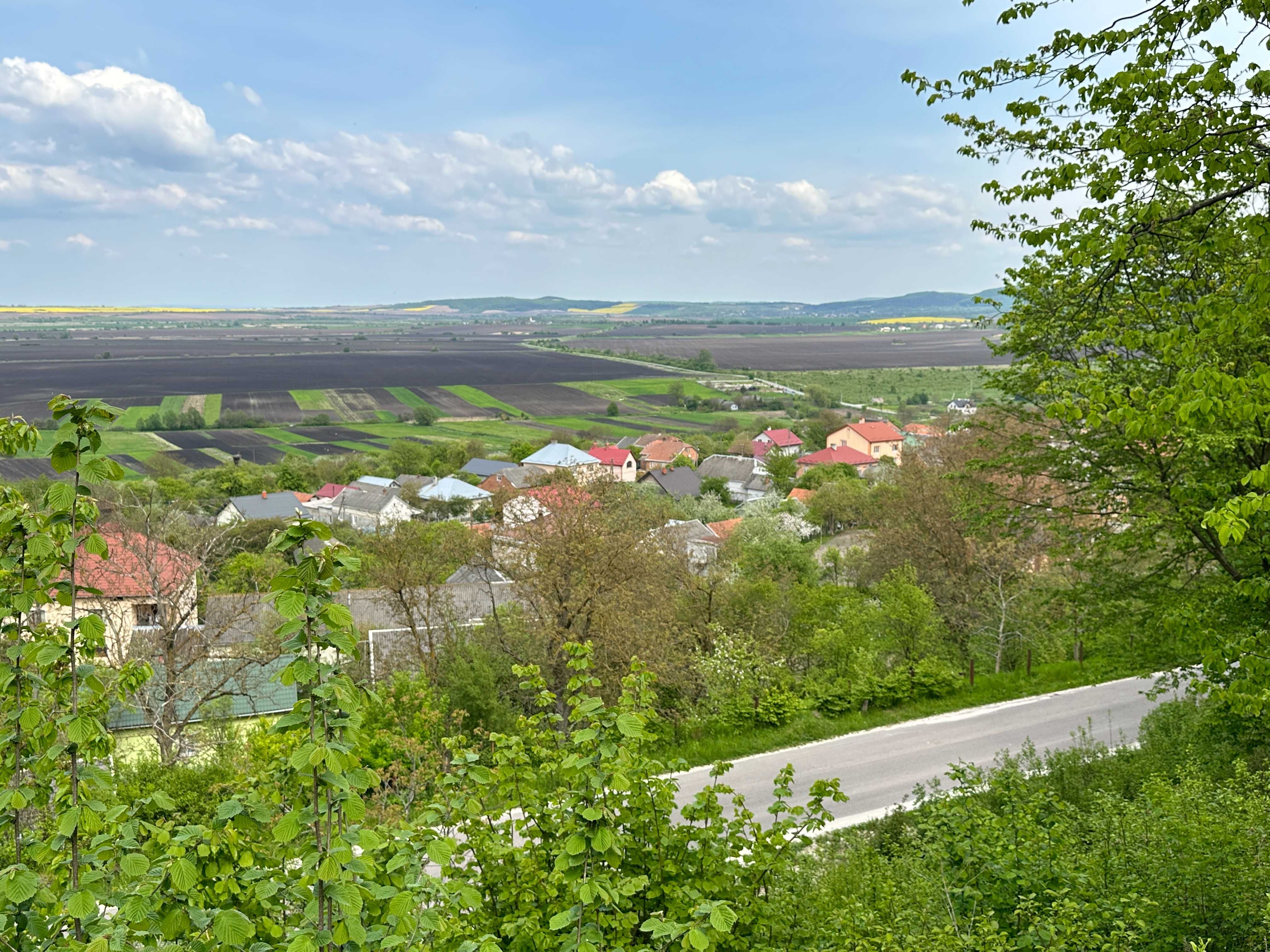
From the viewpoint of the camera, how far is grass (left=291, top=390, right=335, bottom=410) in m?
129

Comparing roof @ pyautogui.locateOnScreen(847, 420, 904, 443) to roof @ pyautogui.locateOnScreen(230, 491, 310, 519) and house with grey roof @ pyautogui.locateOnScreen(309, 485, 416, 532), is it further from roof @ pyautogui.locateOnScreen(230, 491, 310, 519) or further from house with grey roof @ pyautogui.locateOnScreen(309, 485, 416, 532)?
roof @ pyautogui.locateOnScreen(230, 491, 310, 519)

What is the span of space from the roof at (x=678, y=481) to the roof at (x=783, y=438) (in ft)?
65.0

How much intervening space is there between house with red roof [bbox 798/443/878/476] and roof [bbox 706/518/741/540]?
94.8 feet

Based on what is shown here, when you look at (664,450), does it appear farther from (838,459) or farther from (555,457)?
(838,459)

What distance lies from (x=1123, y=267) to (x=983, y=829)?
5.83 m

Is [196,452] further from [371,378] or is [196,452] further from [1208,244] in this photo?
[1208,244]

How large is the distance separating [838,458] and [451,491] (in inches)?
1547

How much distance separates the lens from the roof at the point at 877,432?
9800cm

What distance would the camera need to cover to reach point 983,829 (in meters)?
7.55

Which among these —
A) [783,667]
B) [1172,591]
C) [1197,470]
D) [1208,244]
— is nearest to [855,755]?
[783,667]

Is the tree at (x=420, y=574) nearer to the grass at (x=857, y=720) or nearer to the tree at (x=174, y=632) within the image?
the tree at (x=174, y=632)

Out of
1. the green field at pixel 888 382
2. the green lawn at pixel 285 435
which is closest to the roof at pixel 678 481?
the green lawn at pixel 285 435

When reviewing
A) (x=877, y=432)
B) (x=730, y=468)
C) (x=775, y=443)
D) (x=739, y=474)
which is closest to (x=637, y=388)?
(x=775, y=443)

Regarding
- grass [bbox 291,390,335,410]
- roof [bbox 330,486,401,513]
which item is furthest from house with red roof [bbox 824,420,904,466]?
grass [bbox 291,390,335,410]
